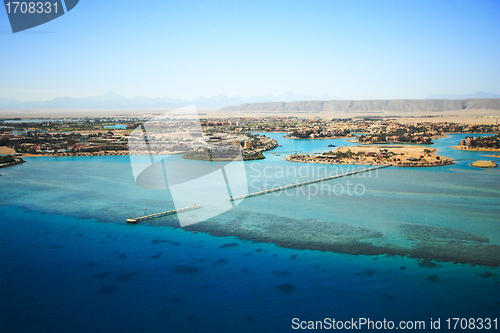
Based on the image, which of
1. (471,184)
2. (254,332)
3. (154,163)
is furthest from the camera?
(154,163)

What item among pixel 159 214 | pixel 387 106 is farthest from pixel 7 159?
pixel 387 106

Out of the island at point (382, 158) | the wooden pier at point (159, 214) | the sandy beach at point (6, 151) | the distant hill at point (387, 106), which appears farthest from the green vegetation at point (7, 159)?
the distant hill at point (387, 106)

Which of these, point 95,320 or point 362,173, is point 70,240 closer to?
point 95,320

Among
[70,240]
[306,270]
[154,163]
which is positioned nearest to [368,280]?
[306,270]

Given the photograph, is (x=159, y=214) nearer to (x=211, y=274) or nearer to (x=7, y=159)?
(x=211, y=274)

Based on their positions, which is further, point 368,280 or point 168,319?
point 368,280
